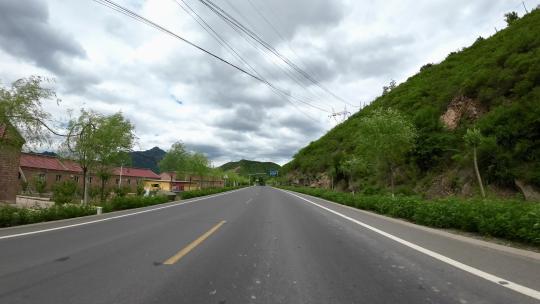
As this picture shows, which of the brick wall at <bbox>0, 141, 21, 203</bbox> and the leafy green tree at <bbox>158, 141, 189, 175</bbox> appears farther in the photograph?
the leafy green tree at <bbox>158, 141, 189, 175</bbox>

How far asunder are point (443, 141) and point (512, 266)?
27973 millimetres

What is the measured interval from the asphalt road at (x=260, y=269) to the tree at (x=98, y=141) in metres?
12.5

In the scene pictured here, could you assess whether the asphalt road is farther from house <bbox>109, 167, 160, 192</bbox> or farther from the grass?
house <bbox>109, 167, 160, 192</bbox>

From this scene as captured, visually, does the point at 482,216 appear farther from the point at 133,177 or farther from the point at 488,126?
the point at 133,177

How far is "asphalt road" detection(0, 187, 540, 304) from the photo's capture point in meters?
3.99

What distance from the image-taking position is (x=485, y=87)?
2973cm

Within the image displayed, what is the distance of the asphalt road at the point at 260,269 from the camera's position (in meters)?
3.99

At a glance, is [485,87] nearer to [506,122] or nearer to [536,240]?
[506,122]

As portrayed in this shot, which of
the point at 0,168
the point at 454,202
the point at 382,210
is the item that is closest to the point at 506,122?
the point at 382,210

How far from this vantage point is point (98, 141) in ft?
66.2

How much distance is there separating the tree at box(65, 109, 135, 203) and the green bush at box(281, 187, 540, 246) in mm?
16859

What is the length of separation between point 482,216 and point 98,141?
19401 millimetres

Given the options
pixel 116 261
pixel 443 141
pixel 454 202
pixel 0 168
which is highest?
pixel 443 141

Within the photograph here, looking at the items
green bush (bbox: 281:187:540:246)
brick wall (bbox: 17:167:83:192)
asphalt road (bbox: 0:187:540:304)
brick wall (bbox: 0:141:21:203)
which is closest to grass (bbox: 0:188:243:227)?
asphalt road (bbox: 0:187:540:304)
